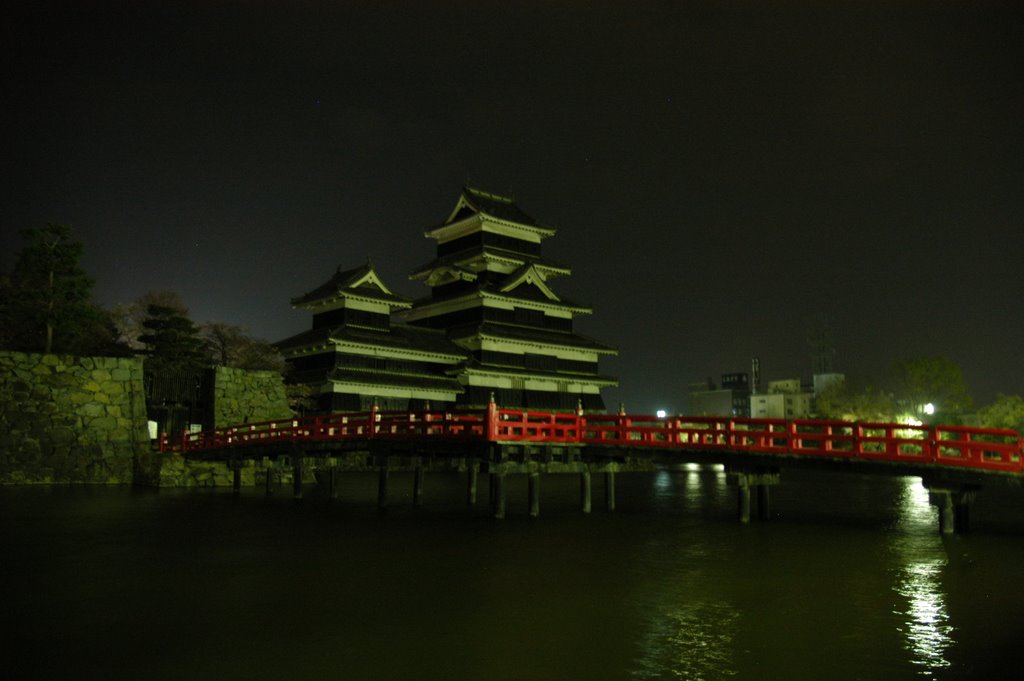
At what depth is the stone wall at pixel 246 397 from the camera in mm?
43297

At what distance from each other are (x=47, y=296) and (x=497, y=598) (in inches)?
1434

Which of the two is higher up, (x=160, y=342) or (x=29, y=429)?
(x=160, y=342)

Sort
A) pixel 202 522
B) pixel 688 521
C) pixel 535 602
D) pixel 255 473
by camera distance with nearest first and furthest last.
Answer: pixel 535 602 → pixel 202 522 → pixel 688 521 → pixel 255 473

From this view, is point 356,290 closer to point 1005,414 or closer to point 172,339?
point 172,339

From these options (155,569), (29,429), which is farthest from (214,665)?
(29,429)

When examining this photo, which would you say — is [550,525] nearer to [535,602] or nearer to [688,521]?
[688,521]

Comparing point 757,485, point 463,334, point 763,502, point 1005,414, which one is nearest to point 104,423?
point 463,334

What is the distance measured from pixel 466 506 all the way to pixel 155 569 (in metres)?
16.5

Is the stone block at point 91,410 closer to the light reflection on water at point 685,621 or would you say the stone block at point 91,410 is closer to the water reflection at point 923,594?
the light reflection on water at point 685,621

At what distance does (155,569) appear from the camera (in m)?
17.1

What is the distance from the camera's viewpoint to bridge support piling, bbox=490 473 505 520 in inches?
1039

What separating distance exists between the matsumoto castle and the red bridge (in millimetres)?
21807

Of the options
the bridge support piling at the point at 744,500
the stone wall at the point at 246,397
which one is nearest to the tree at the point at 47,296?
the stone wall at the point at 246,397

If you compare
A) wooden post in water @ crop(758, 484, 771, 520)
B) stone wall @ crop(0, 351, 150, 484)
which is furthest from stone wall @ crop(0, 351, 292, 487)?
wooden post in water @ crop(758, 484, 771, 520)
